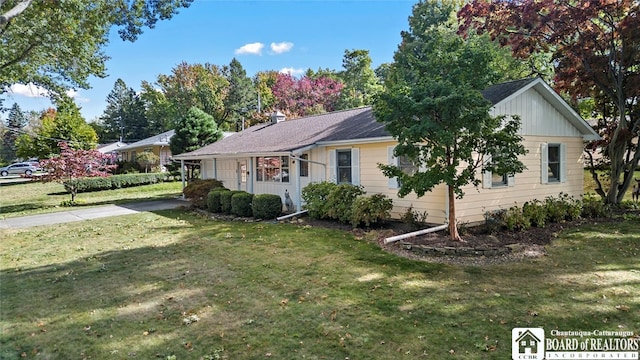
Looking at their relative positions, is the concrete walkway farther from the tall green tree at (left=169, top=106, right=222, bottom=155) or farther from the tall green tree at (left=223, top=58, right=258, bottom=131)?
the tall green tree at (left=223, top=58, right=258, bottom=131)

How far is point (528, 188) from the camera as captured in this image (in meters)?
11.0

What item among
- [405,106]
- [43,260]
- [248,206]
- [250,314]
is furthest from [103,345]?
[248,206]

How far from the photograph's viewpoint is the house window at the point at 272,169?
14.2 metres

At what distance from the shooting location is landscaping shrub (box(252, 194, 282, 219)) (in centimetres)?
1233

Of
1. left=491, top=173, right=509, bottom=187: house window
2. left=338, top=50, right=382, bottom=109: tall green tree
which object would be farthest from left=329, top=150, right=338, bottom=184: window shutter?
left=338, top=50, right=382, bottom=109: tall green tree

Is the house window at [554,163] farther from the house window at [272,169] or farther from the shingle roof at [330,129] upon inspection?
the house window at [272,169]

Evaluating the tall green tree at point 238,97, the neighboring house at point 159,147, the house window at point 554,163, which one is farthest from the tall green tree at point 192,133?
the house window at point 554,163

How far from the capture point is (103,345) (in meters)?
4.07

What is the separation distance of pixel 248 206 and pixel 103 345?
901 cm

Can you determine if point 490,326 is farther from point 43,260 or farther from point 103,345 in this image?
point 43,260

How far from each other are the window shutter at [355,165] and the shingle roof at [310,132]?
0.51 metres

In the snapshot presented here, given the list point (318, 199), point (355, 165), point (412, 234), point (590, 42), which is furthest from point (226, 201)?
point (590, 42)

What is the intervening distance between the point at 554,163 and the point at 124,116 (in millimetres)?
66238

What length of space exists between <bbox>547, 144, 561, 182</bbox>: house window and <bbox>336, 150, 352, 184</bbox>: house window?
6208 mm
